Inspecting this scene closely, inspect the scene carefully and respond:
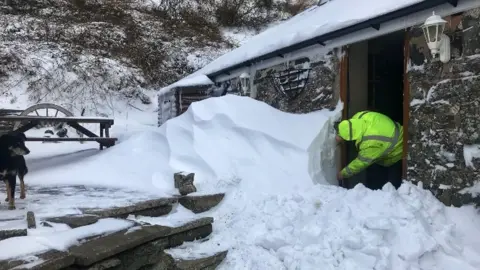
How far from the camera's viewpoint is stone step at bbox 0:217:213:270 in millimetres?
2691

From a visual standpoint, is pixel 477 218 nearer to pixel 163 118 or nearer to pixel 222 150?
pixel 222 150

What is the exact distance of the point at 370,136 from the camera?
5.22 meters

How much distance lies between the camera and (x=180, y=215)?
4566 mm

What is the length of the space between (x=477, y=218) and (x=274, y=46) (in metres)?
4.23

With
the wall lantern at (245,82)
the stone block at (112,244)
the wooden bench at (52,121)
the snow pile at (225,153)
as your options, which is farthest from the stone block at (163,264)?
the wooden bench at (52,121)

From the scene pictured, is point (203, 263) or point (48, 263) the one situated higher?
point (48, 263)

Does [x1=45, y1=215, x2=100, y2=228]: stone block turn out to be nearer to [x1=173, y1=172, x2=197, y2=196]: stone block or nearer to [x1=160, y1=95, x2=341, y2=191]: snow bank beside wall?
[x1=173, y1=172, x2=197, y2=196]: stone block

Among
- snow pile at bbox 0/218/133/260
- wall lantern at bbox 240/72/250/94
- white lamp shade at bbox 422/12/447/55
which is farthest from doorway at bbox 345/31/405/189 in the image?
snow pile at bbox 0/218/133/260

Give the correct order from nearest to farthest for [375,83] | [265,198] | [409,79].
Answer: [265,198] → [409,79] → [375,83]

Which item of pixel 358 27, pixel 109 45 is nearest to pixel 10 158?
pixel 358 27

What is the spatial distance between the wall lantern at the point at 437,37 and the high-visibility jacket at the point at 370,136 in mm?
1142

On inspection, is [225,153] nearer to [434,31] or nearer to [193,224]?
[193,224]

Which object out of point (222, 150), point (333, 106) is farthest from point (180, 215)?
point (333, 106)

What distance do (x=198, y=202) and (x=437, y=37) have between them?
312 cm
